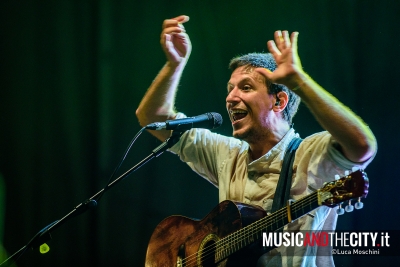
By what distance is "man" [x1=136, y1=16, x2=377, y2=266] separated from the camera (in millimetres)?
1638

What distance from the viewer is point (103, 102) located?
2996 mm

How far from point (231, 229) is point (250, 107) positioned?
64 cm

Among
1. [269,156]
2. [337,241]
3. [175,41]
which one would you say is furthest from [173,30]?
[337,241]

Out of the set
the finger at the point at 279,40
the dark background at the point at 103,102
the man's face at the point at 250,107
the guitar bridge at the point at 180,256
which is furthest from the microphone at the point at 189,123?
the dark background at the point at 103,102

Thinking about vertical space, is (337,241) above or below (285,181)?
below

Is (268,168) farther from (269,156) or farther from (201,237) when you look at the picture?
(201,237)

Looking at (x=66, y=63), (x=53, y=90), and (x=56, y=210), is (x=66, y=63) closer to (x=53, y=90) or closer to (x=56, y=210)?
(x=53, y=90)

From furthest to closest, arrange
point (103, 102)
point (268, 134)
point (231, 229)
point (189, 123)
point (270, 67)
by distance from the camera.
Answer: point (103, 102) < point (270, 67) < point (268, 134) < point (189, 123) < point (231, 229)

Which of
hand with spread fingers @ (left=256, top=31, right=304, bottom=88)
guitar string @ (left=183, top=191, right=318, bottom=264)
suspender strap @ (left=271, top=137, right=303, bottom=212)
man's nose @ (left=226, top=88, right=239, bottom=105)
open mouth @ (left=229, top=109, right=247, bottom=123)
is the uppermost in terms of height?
hand with spread fingers @ (left=256, top=31, right=304, bottom=88)

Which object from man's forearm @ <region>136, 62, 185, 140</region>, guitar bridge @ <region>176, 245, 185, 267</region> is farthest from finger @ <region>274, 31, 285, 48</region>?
guitar bridge @ <region>176, 245, 185, 267</region>

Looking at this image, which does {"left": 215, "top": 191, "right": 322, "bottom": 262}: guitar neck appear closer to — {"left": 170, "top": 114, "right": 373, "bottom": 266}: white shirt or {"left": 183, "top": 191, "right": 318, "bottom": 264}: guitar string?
{"left": 183, "top": 191, "right": 318, "bottom": 264}: guitar string

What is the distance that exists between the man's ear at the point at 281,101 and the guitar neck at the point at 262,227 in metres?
0.64

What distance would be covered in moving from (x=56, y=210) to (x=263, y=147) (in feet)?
5.27

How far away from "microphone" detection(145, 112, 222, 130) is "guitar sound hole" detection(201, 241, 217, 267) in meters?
0.53
